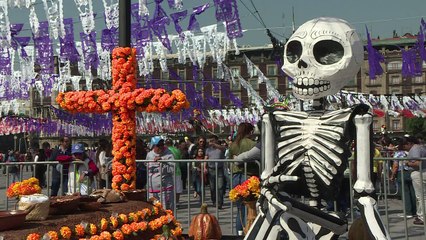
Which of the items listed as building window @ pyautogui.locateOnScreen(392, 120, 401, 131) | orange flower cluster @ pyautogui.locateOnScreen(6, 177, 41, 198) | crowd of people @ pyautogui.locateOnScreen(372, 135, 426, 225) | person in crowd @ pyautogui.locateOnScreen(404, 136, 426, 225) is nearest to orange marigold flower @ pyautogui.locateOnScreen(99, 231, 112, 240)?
orange flower cluster @ pyautogui.locateOnScreen(6, 177, 41, 198)

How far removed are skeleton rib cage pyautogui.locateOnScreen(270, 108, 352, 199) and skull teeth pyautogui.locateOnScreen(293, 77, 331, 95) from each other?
0.18 m

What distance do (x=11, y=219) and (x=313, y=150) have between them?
2126 mm

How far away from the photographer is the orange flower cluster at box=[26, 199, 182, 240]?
4.09m

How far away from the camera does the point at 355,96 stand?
94.4ft

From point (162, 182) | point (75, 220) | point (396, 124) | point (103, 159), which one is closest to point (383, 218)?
point (162, 182)

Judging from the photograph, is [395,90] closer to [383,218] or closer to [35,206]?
[383,218]

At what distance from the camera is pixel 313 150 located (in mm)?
4309

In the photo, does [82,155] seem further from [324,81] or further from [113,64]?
[324,81]

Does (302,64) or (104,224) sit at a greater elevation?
(302,64)

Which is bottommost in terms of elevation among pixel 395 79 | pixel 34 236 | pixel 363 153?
pixel 34 236

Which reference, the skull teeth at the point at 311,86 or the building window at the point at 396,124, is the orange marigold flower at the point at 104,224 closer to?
the skull teeth at the point at 311,86

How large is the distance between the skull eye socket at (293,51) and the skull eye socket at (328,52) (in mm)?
139

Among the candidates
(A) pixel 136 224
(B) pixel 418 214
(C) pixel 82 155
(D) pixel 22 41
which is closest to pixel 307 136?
(A) pixel 136 224

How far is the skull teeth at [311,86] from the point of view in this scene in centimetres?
454
